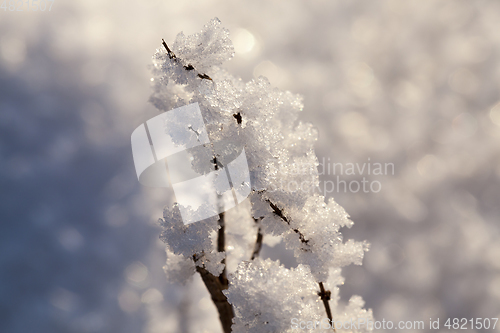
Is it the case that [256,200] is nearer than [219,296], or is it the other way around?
[256,200]

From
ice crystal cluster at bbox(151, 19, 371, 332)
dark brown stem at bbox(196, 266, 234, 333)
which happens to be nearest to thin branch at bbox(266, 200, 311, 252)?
ice crystal cluster at bbox(151, 19, 371, 332)

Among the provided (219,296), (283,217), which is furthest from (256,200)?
(219,296)

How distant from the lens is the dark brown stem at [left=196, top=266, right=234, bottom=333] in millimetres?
589

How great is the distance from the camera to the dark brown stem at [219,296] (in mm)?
589

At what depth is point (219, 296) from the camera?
0.61 meters

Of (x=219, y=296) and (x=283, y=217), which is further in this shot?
(x=219, y=296)

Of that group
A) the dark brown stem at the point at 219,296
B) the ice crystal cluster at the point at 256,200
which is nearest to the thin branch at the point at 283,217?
the ice crystal cluster at the point at 256,200

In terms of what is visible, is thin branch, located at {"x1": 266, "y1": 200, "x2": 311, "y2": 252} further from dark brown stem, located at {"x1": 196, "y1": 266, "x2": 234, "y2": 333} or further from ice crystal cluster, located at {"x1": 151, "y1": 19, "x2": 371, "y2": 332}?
dark brown stem, located at {"x1": 196, "y1": 266, "x2": 234, "y2": 333}

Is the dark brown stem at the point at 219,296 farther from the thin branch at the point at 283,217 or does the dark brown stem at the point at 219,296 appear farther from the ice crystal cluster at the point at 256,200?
the thin branch at the point at 283,217

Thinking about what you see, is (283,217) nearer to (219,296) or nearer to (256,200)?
(256,200)

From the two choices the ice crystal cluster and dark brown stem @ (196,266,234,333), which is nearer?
the ice crystal cluster

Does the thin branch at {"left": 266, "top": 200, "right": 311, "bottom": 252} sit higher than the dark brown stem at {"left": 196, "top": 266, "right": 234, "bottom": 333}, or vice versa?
the thin branch at {"left": 266, "top": 200, "right": 311, "bottom": 252}

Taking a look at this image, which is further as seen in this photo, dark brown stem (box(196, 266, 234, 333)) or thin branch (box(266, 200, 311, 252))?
dark brown stem (box(196, 266, 234, 333))

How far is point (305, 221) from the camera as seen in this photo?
461mm
